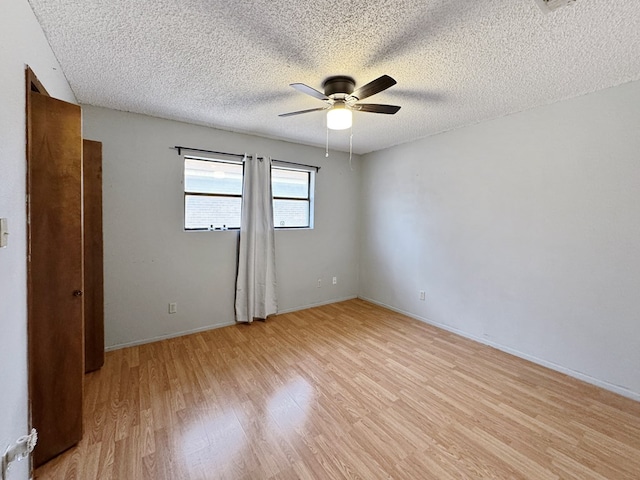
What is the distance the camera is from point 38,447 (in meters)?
1.47

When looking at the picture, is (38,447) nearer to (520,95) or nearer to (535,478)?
(535,478)

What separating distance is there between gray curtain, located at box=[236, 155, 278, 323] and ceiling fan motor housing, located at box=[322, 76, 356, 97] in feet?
5.57

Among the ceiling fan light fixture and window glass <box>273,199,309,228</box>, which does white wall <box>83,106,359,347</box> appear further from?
the ceiling fan light fixture

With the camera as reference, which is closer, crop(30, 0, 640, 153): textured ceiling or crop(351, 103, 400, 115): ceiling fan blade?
crop(30, 0, 640, 153): textured ceiling

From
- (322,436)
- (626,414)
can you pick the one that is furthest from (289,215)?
(626,414)

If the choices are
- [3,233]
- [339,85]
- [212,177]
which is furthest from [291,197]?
[3,233]

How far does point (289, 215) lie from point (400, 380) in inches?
104

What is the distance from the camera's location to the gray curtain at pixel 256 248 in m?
3.50

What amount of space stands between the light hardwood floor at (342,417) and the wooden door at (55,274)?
26cm

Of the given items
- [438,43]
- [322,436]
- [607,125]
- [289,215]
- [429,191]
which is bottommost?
[322,436]

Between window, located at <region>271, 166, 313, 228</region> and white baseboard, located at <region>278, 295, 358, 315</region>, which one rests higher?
window, located at <region>271, 166, 313, 228</region>

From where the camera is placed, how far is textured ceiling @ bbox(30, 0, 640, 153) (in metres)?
1.42

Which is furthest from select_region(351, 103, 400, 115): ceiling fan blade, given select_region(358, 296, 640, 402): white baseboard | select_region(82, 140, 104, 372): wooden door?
select_region(358, 296, 640, 402): white baseboard

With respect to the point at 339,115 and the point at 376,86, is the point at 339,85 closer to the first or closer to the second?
the point at 339,115
